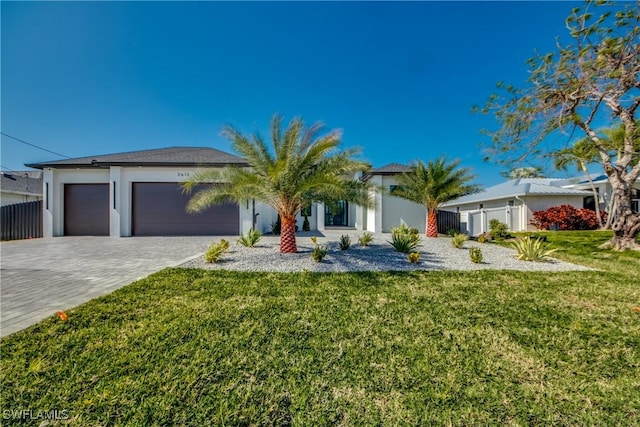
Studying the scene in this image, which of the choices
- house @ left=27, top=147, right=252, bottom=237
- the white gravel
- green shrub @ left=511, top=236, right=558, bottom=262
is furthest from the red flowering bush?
house @ left=27, top=147, right=252, bottom=237

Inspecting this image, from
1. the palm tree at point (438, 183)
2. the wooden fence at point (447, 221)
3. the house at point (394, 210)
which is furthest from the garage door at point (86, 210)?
the wooden fence at point (447, 221)

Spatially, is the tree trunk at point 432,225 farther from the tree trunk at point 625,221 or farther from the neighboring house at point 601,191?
the neighboring house at point 601,191

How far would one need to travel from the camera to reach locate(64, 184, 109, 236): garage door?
1408cm

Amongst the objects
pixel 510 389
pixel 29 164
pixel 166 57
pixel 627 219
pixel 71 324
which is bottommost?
pixel 510 389

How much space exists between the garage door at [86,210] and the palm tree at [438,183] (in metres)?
17.2

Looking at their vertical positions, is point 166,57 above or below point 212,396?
above

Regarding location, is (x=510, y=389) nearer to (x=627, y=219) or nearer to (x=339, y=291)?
(x=339, y=291)

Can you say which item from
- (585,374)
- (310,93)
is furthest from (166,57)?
(585,374)

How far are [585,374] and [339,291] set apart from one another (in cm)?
338

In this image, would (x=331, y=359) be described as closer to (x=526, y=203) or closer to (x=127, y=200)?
(x=127, y=200)

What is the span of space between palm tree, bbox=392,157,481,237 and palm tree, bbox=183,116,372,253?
21.9ft

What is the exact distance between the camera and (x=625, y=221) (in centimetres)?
1012

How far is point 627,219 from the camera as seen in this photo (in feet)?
33.2

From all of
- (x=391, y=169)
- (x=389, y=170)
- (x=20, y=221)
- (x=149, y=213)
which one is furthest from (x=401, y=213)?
(x=20, y=221)
